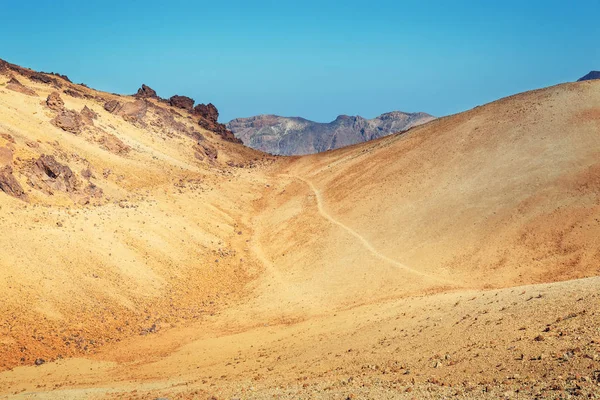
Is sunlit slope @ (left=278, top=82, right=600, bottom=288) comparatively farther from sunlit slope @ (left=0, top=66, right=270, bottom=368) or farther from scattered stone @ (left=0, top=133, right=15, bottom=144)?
scattered stone @ (left=0, top=133, right=15, bottom=144)

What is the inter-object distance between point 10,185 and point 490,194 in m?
24.7

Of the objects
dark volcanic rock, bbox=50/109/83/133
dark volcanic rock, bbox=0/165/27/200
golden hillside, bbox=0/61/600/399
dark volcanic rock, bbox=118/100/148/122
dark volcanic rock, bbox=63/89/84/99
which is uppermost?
dark volcanic rock, bbox=63/89/84/99

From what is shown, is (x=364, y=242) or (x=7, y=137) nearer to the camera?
(x=364, y=242)

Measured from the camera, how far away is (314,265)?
30812mm

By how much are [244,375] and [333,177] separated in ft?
111

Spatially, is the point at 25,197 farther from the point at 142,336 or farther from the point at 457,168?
the point at 457,168

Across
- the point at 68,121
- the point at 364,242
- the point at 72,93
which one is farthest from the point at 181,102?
the point at 364,242

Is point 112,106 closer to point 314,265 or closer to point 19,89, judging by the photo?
point 19,89

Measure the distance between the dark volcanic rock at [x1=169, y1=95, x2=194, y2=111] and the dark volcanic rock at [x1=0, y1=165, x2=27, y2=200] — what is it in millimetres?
55257

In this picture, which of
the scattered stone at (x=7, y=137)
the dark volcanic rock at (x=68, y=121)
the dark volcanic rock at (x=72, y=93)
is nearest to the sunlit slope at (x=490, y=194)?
the scattered stone at (x=7, y=137)

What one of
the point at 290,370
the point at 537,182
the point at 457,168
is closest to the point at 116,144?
the point at 457,168

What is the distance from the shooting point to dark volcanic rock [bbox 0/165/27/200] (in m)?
28.1

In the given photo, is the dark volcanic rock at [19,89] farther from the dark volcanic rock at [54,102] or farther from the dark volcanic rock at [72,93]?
the dark volcanic rock at [72,93]

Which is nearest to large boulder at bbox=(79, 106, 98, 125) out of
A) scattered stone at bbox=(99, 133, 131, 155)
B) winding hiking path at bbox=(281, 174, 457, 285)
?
scattered stone at bbox=(99, 133, 131, 155)
